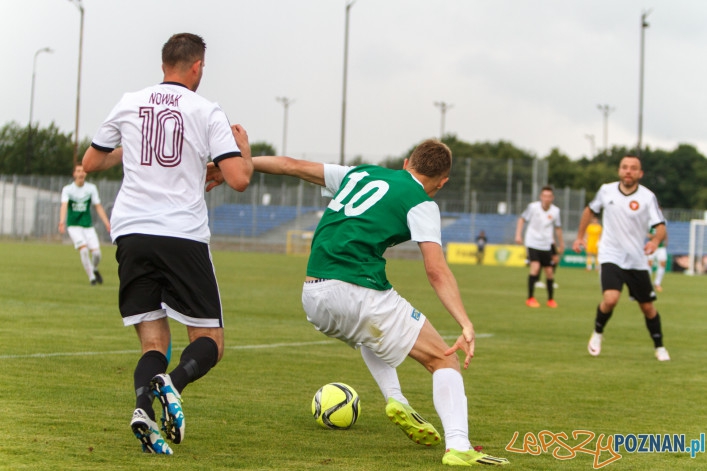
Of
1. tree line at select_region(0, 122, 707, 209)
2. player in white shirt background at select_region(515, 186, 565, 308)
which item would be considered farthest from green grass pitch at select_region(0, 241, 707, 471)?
tree line at select_region(0, 122, 707, 209)

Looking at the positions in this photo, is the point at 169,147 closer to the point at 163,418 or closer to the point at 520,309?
the point at 163,418

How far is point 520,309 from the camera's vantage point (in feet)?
59.0

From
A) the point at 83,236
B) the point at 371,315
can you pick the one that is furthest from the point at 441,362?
the point at 83,236

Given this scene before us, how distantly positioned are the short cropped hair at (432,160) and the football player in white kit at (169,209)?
0.96m

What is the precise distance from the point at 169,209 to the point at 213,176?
60 centimetres

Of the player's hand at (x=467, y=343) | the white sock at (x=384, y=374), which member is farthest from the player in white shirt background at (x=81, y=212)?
the player's hand at (x=467, y=343)

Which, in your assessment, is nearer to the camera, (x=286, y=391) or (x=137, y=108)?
(x=137, y=108)

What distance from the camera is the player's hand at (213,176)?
18.3 ft

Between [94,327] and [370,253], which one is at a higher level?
[370,253]

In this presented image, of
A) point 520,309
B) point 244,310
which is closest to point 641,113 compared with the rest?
point 520,309

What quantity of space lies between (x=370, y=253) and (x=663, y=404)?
3.47m

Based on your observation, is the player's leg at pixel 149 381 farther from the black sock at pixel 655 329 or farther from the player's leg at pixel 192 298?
the black sock at pixel 655 329

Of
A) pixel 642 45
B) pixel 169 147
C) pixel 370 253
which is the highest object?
pixel 642 45

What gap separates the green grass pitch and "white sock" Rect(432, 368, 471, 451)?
0.17 meters
